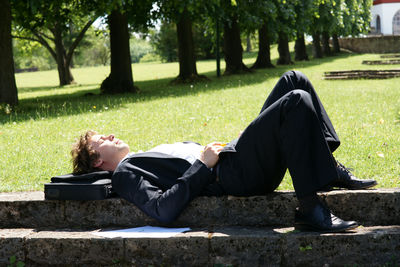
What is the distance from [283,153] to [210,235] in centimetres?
83

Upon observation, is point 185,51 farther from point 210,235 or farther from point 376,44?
point 376,44

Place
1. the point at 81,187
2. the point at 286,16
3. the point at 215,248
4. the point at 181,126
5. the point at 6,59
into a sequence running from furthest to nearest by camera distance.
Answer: the point at 286,16 < the point at 6,59 < the point at 181,126 < the point at 81,187 < the point at 215,248

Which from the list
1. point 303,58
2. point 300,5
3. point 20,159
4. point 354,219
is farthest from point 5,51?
point 303,58

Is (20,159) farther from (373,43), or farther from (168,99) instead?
(373,43)

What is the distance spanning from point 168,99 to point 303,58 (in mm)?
25241

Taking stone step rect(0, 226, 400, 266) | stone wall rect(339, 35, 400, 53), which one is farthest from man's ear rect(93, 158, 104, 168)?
stone wall rect(339, 35, 400, 53)

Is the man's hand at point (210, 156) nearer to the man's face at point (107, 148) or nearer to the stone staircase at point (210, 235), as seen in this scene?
the stone staircase at point (210, 235)

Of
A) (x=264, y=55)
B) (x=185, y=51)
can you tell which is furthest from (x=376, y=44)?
(x=185, y=51)

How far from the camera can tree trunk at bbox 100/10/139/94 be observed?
1766 cm

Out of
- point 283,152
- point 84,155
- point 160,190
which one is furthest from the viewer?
point 84,155

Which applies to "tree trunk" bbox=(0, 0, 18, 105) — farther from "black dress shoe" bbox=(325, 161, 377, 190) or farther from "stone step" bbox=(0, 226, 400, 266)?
"black dress shoe" bbox=(325, 161, 377, 190)

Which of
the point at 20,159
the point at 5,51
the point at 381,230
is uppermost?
the point at 5,51

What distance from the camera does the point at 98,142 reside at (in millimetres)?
4152

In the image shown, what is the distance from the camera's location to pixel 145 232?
393 cm
